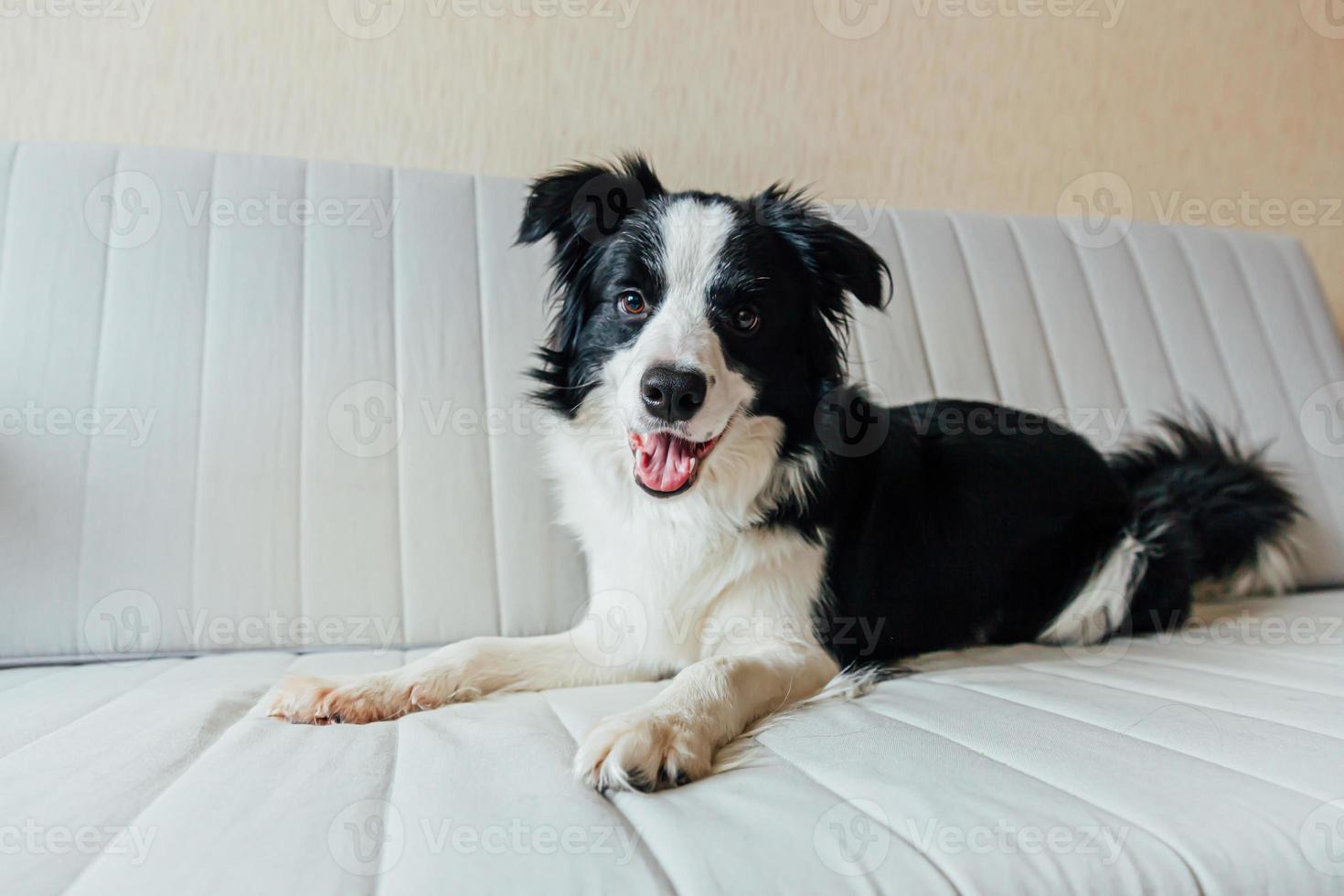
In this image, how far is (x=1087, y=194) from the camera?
9.63ft

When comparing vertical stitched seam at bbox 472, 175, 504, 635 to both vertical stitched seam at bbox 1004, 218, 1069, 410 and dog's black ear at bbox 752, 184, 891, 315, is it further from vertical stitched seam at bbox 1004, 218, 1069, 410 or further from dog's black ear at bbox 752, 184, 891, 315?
vertical stitched seam at bbox 1004, 218, 1069, 410

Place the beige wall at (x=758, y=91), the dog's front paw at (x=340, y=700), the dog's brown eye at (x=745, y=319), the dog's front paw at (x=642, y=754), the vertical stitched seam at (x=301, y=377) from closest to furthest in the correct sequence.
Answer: the dog's front paw at (x=642, y=754)
the dog's front paw at (x=340, y=700)
the dog's brown eye at (x=745, y=319)
the vertical stitched seam at (x=301, y=377)
the beige wall at (x=758, y=91)

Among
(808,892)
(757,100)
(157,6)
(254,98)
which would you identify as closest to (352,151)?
(254,98)

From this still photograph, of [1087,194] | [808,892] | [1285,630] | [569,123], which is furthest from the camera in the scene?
[1087,194]

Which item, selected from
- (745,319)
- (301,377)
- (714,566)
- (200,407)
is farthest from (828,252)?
(200,407)

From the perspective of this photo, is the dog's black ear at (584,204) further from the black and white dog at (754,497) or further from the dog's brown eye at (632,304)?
the dog's brown eye at (632,304)

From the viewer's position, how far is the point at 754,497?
154 cm

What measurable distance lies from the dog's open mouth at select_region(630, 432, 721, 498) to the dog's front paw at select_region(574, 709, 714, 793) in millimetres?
430

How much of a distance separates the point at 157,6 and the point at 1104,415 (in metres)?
2.65

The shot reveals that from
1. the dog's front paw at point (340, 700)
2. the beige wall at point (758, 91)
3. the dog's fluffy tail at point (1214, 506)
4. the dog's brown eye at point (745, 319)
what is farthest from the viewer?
the beige wall at point (758, 91)

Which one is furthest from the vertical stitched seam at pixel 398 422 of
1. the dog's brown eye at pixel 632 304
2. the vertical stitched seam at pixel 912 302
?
the vertical stitched seam at pixel 912 302

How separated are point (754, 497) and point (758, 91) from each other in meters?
1.56

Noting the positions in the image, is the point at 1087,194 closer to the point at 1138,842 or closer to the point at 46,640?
the point at 1138,842

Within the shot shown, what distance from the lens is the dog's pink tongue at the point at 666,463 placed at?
1.40 meters
